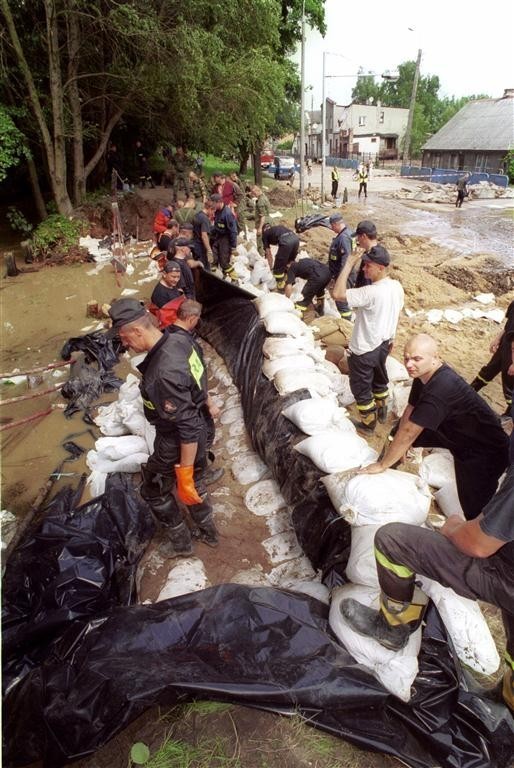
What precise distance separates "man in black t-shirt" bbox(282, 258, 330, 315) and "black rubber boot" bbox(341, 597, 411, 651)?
439cm

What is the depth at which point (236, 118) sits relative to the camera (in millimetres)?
11703

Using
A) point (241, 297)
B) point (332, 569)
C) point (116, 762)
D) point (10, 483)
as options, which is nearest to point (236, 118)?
point (241, 297)

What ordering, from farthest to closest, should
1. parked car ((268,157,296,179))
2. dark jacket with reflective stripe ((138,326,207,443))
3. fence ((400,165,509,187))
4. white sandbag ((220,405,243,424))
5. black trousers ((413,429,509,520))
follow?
parked car ((268,157,296,179)) < fence ((400,165,509,187)) < white sandbag ((220,405,243,424)) < dark jacket with reflective stripe ((138,326,207,443)) < black trousers ((413,429,509,520))

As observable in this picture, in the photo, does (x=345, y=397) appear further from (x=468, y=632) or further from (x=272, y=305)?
(x=468, y=632)

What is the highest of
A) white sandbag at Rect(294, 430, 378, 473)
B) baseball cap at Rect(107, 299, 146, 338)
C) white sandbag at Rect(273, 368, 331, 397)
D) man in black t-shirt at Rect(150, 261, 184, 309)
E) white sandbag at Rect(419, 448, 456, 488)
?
baseball cap at Rect(107, 299, 146, 338)

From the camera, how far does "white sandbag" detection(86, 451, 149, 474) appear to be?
11.3 ft

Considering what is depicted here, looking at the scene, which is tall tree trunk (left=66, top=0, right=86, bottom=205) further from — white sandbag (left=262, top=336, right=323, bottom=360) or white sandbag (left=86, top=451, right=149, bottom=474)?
white sandbag (left=86, top=451, right=149, bottom=474)

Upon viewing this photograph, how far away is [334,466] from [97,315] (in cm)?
534

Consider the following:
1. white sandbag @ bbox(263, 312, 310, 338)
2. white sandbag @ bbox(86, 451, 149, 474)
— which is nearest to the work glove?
white sandbag @ bbox(86, 451, 149, 474)

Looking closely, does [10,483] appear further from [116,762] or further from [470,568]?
[470,568]

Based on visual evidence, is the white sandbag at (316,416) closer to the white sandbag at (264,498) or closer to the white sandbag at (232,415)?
the white sandbag at (264,498)

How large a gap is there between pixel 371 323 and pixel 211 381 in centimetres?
200

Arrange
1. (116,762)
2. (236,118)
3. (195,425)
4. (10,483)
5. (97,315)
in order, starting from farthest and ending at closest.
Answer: (236,118) → (97,315) → (10,483) → (195,425) → (116,762)

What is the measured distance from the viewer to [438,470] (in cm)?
302
